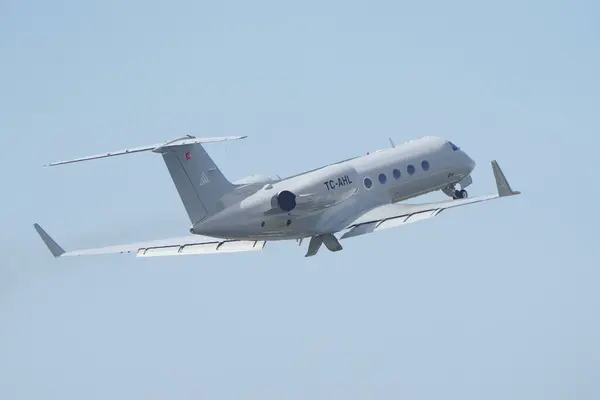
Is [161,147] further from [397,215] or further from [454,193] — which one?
[454,193]

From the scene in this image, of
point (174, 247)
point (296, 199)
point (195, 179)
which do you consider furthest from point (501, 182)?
point (174, 247)

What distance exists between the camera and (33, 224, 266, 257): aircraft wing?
70938 mm

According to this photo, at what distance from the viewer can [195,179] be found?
67.0 metres

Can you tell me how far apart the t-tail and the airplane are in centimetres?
4

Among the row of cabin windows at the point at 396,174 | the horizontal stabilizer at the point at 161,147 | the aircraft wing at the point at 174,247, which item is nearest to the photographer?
the horizontal stabilizer at the point at 161,147

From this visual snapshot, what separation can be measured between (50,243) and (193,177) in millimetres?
8591

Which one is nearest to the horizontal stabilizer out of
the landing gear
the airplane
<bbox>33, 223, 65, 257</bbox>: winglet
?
the airplane

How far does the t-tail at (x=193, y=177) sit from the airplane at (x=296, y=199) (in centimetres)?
4

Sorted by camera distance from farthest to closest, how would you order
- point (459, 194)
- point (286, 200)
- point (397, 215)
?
point (459, 194), point (397, 215), point (286, 200)

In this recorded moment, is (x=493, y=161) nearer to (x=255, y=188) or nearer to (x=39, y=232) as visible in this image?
(x=255, y=188)

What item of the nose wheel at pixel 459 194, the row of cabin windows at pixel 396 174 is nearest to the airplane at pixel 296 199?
the row of cabin windows at pixel 396 174

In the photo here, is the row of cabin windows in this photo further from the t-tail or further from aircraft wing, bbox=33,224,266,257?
the t-tail

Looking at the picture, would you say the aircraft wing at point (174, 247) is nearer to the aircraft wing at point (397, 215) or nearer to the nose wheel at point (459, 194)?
the aircraft wing at point (397, 215)

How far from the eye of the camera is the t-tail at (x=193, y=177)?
219ft
